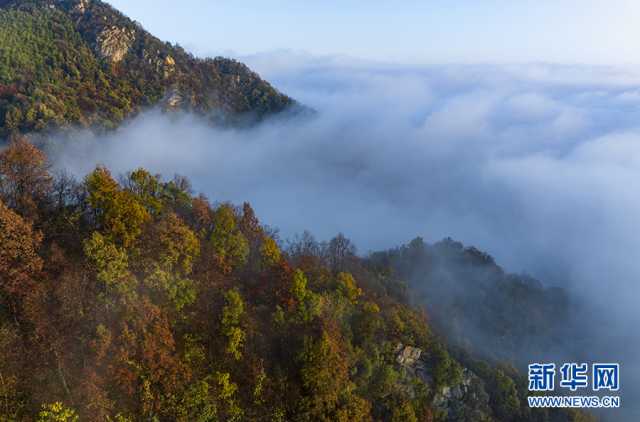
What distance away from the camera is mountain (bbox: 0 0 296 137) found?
298 ft

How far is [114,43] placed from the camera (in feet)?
411

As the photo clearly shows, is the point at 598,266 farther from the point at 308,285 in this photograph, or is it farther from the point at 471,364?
the point at 308,285

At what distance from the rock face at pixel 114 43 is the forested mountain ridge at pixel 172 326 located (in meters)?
101

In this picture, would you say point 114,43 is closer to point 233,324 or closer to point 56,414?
point 233,324

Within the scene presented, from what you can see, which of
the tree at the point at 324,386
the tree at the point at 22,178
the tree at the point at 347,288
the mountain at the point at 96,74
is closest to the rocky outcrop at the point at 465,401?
the tree at the point at 347,288

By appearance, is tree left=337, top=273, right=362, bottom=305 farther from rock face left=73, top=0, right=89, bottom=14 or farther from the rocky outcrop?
rock face left=73, top=0, right=89, bottom=14

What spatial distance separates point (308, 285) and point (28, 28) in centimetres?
11781

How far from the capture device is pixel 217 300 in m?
32.1

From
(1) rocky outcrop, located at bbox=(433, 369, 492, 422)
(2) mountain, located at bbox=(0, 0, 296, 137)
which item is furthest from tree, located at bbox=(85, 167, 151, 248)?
(2) mountain, located at bbox=(0, 0, 296, 137)

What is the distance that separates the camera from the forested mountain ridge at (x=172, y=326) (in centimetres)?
2439

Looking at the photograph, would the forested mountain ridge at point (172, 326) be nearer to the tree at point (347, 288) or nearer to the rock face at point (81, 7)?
the tree at point (347, 288)

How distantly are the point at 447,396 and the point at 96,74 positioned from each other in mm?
118469

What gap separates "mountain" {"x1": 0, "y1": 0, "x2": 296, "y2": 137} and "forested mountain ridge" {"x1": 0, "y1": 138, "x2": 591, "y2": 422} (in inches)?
2543

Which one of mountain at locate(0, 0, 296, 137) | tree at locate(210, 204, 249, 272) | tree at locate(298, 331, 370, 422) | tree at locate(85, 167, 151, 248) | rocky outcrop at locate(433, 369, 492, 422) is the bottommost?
rocky outcrop at locate(433, 369, 492, 422)
